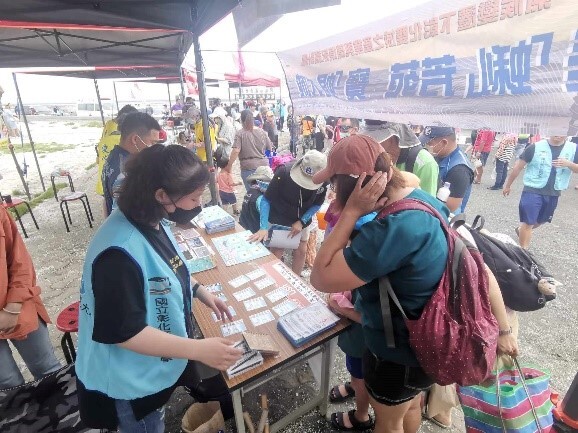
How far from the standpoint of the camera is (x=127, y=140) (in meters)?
2.85

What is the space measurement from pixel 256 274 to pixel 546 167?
3.80 metres

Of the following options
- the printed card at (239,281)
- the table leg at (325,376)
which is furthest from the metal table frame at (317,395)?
the printed card at (239,281)

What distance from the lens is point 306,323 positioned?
5.68ft

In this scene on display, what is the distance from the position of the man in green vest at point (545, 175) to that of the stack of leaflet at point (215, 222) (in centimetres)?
373

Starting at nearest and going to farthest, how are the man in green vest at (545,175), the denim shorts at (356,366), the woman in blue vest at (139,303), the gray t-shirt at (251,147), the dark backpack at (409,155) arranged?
the woman in blue vest at (139,303)
the denim shorts at (356,366)
the dark backpack at (409,155)
the man in green vest at (545,175)
the gray t-shirt at (251,147)

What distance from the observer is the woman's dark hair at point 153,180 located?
1.12 meters

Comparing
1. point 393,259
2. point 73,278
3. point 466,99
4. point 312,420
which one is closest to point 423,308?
point 393,259

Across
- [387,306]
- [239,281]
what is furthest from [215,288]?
[387,306]

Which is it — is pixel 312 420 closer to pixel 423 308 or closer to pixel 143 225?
pixel 423 308

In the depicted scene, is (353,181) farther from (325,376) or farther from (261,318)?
(325,376)

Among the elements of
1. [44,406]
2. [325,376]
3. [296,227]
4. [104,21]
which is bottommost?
[325,376]

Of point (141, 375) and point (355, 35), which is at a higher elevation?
point (355, 35)

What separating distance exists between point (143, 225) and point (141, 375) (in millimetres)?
614

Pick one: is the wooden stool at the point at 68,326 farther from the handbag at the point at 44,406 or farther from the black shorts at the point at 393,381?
the black shorts at the point at 393,381
